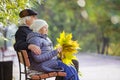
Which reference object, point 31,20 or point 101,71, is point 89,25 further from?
point 31,20

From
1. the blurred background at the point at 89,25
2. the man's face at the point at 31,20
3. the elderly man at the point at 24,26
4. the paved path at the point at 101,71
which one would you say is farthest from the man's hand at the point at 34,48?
the blurred background at the point at 89,25

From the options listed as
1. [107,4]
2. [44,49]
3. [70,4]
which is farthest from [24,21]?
[70,4]

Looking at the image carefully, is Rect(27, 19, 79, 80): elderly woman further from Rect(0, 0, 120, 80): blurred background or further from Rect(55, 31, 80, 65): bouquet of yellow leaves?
Rect(0, 0, 120, 80): blurred background

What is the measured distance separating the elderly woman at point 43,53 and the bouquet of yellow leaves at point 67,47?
0.08 m

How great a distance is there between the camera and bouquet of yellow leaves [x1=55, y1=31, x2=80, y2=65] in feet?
17.1

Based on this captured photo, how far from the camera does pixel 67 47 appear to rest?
5254 millimetres

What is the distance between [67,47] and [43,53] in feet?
1.12

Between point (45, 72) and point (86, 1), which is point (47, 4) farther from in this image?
point (45, 72)

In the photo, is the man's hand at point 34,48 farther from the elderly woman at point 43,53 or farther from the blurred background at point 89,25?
the blurred background at point 89,25

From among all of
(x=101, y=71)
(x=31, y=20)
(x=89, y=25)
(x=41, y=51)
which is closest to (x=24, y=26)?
(x=31, y=20)

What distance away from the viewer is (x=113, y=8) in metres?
14.0

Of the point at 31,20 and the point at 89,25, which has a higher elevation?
the point at 89,25

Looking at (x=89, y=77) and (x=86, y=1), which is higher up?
(x=86, y=1)

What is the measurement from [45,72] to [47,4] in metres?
11.5
